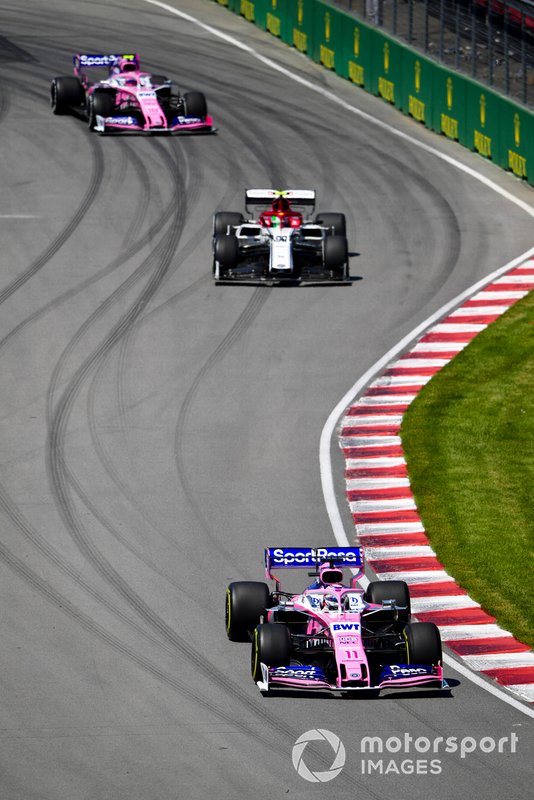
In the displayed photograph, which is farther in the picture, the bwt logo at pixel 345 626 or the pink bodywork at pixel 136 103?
the pink bodywork at pixel 136 103

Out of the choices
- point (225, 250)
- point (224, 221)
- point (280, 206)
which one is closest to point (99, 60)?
point (224, 221)

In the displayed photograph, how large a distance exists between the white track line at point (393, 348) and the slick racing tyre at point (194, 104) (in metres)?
4.83

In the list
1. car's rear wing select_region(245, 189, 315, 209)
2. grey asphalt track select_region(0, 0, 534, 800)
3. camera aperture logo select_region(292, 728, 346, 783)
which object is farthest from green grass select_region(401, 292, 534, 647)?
car's rear wing select_region(245, 189, 315, 209)

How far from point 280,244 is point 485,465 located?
872 cm

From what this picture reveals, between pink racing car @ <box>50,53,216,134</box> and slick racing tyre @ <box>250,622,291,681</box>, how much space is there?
26.2 metres

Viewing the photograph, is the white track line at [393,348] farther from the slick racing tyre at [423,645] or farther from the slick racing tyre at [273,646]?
the slick racing tyre at [273,646]

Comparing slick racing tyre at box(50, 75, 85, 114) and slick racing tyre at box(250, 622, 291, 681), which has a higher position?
slick racing tyre at box(50, 75, 85, 114)

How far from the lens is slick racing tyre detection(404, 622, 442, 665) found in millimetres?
18438

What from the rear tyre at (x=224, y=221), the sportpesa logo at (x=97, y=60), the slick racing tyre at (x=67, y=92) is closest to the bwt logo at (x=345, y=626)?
the rear tyre at (x=224, y=221)

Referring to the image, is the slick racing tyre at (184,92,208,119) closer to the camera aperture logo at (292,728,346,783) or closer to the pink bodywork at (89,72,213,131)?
the pink bodywork at (89,72,213,131)

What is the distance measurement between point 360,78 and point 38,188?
12.5 m

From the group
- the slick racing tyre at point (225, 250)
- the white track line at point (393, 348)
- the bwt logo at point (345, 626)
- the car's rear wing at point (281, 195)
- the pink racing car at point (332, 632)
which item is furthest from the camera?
the car's rear wing at point (281, 195)

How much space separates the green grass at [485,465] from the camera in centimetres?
2245

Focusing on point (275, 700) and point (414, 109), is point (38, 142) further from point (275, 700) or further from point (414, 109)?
point (275, 700)
